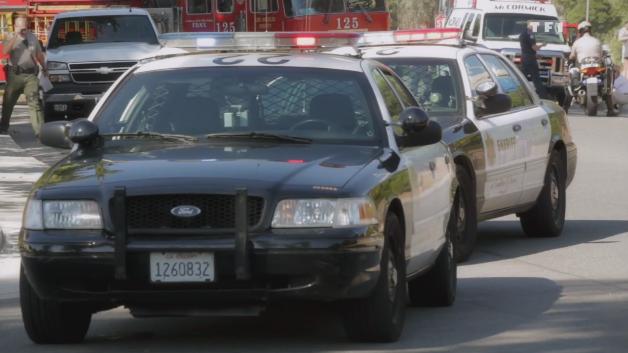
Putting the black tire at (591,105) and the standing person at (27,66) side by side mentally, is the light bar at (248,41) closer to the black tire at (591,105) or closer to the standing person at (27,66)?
the standing person at (27,66)

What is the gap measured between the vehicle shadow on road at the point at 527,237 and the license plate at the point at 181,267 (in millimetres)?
4754

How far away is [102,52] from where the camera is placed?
84.9 feet

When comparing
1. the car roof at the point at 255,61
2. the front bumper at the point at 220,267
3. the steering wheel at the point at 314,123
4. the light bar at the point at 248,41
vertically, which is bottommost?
the front bumper at the point at 220,267

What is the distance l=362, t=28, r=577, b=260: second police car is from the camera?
11.5m

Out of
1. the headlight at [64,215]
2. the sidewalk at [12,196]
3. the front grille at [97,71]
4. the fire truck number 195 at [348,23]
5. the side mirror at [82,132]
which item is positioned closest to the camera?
the headlight at [64,215]

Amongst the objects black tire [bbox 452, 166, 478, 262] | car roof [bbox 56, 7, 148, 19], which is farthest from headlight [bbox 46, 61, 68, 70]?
black tire [bbox 452, 166, 478, 262]

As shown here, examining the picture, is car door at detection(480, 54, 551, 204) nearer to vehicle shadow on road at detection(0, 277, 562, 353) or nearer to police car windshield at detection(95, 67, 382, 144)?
vehicle shadow on road at detection(0, 277, 562, 353)

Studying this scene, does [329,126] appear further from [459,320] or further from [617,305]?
[617,305]

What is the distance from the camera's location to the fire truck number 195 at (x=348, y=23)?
36.1 m

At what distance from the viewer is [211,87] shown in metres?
8.76

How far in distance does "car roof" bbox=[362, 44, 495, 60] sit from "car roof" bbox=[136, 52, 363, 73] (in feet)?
10.7

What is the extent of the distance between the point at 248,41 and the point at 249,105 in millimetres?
2152

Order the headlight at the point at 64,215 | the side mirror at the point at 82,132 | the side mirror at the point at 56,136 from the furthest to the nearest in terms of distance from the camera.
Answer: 1. the side mirror at the point at 56,136
2. the side mirror at the point at 82,132
3. the headlight at the point at 64,215

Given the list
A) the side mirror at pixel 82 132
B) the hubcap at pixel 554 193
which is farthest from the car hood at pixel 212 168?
the hubcap at pixel 554 193
